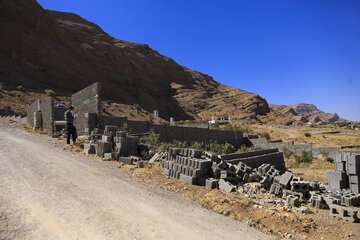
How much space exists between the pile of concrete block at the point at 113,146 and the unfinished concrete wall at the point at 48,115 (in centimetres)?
474

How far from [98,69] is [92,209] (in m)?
54.1

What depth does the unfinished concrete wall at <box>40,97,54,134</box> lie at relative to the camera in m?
13.8

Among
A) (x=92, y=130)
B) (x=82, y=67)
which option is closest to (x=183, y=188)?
(x=92, y=130)

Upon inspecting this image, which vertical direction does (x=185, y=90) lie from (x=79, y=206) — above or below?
above

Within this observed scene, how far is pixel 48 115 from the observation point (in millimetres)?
14438

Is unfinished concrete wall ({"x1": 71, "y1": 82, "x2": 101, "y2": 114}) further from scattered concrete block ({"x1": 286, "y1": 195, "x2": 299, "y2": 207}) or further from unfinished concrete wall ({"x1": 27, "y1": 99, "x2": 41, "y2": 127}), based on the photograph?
scattered concrete block ({"x1": 286, "y1": 195, "x2": 299, "y2": 207})

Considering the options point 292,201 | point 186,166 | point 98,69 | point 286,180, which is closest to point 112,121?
point 186,166

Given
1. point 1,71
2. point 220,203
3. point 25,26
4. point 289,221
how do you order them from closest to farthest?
point 289,221
point 220,203
point 1,71
point 25,26

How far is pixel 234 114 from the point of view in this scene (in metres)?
69.1

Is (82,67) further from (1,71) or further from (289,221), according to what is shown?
(289,221)

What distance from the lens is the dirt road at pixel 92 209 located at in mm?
3898

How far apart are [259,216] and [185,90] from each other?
7245cm

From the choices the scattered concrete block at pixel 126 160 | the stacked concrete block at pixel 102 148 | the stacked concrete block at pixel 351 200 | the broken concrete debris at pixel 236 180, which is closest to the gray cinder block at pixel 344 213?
the broken concrete debris at pixel 236 180

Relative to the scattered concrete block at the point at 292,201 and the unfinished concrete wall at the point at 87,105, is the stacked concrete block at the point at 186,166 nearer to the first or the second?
the scattered concrete block at the point at 292,201
